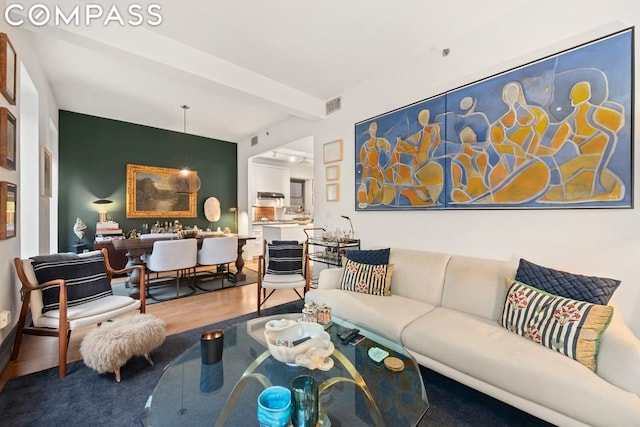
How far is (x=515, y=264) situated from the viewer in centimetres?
218

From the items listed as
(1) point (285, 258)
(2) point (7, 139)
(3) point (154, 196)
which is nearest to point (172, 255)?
(1) point (285, 258)

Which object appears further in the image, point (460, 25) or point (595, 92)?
point (460, 25)

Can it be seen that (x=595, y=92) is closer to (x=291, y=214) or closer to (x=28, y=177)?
(x=28, y=177)

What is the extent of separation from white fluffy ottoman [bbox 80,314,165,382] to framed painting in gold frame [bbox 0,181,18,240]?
1023 mm

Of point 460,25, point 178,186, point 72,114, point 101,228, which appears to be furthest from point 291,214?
point 460,25

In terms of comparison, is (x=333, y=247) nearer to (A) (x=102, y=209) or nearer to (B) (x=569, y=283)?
(B) (x=569, y=283)

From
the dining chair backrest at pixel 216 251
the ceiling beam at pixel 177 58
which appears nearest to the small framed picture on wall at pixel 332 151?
the ceiling beam at pixel 177 58

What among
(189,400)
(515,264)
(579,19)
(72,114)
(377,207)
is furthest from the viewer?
(72,114)

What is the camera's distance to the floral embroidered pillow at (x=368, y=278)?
259 centimetres

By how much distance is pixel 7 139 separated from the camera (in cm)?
209

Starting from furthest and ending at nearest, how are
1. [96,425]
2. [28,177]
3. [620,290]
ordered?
[28,177], [620,290], [96,425]

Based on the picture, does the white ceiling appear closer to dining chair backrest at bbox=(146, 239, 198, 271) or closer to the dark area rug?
dining chair backrest at bbox=(146, 239, 198, 271)

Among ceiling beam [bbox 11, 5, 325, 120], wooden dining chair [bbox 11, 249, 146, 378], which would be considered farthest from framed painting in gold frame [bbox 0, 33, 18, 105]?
wooden dining chair [bbox 11, 249, 146, 378]

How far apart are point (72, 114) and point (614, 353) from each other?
23.9 ft
